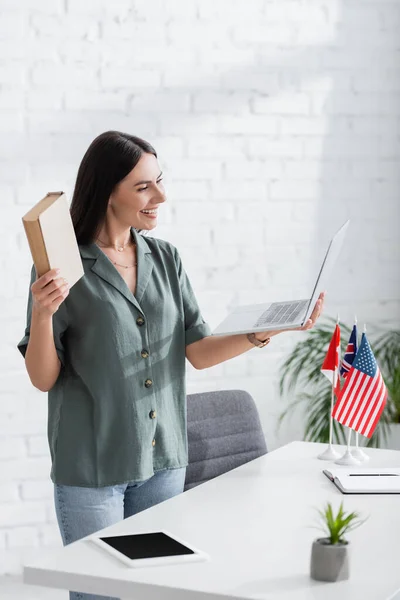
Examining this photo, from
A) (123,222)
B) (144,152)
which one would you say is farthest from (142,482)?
(144,152)

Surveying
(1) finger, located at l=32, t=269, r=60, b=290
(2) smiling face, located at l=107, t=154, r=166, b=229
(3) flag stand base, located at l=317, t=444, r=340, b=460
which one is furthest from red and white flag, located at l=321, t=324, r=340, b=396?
(1) finger, located at l=32, t=269, r=60, b=290

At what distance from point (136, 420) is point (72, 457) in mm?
169

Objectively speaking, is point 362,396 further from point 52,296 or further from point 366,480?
point 52,296

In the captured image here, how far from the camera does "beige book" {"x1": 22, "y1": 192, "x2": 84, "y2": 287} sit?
196 cm

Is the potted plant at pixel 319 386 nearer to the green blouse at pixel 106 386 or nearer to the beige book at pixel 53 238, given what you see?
the green blouse at pixel 106 386

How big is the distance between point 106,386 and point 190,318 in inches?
13.6

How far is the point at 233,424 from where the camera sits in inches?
117

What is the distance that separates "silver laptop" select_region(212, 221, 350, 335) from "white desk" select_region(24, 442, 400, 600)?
40 cm

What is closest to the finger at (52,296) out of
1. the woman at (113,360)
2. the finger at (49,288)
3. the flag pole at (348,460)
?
the finger at (49,288)

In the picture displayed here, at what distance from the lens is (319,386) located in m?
4.26

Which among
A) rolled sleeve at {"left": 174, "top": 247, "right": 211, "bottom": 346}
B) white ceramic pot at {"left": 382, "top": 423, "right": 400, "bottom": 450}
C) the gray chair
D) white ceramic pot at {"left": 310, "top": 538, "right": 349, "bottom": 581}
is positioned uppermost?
rolled sleeve at {"left": 174, "top": 247, "right": 211, "bottom": 346}

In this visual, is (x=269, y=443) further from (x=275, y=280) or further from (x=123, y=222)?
(x=123, y=222)

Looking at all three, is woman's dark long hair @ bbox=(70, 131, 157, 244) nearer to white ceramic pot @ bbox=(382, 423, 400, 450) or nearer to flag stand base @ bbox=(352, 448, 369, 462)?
flag stand base @ bbox=(352, 448, 369, 462)

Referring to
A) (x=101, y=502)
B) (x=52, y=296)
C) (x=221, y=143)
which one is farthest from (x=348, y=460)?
(x=221, y=143)
